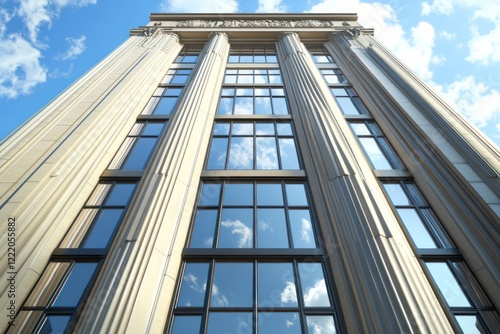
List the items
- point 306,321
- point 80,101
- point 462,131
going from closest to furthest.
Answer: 1. point 306,321
2. point 462,131
3. point 80,101

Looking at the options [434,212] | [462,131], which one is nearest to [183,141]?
[434,212]

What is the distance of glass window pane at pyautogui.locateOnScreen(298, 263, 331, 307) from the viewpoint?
6.44 meters

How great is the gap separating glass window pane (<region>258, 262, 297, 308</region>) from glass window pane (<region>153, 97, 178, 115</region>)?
29.1 ft

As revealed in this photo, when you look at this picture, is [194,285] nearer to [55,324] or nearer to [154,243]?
[154,243]

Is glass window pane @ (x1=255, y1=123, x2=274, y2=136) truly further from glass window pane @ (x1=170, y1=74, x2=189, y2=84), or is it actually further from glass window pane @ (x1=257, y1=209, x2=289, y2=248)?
glass window pane @ (x1=170, y1=74, x2=189, y2=84)

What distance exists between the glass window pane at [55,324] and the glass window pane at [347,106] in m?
12.0

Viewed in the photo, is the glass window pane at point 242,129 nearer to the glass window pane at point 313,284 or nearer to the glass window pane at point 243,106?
the glass window pane at point 243,106

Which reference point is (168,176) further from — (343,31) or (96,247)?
(343,31)

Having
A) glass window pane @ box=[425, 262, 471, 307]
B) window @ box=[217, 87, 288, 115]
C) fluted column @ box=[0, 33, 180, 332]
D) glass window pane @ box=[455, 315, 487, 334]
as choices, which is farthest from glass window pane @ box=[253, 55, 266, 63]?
glass window pane @ box=[455, 315, 487, 334]

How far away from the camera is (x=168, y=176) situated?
27.2ft

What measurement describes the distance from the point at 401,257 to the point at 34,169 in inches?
362

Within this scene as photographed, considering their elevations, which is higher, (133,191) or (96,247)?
(133,191)

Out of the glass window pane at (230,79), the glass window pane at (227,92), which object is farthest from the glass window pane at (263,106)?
the glass window pane at (230,79)

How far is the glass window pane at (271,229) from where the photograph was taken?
766 centimetres
